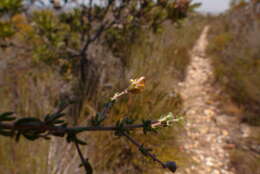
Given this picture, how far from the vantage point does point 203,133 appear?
2033mm

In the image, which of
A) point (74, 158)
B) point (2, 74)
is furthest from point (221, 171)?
point (2, 74)

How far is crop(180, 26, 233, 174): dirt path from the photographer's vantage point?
163 centimetres

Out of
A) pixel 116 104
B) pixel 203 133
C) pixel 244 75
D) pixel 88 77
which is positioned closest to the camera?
pixel 116 104

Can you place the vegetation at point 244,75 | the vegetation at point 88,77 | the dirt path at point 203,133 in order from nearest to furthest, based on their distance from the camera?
1. the vegetation at point 88,77
2. the dirt path at point 203,133
3. the vegetation at point 244,75

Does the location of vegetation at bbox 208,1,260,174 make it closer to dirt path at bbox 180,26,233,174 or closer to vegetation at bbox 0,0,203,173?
dirt path at bbox 180,26,233,174

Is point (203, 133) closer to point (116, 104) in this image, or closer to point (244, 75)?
point (116, 104)

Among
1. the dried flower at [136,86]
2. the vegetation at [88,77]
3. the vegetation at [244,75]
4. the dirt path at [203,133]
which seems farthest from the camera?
the vegetation at [244,75]

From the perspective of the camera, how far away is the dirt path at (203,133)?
1626 millimetres

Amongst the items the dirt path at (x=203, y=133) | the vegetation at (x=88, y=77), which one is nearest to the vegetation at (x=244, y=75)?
the dirt path at (x=203, y=133)

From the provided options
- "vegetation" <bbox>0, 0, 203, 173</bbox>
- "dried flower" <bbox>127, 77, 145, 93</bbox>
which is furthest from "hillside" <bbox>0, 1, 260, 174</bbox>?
"dried flower" <bbox>127, 77, 145, 93</bbox>

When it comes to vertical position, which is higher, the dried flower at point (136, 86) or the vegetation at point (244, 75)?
the vegetation at point (244, 75)

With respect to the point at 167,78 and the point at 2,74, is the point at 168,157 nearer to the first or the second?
the point at 167,78

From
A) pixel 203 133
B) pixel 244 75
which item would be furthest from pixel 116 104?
pixel 244 75

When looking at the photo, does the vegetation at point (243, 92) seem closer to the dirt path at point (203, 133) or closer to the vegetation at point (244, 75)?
the vegetation at point (244, 75)
